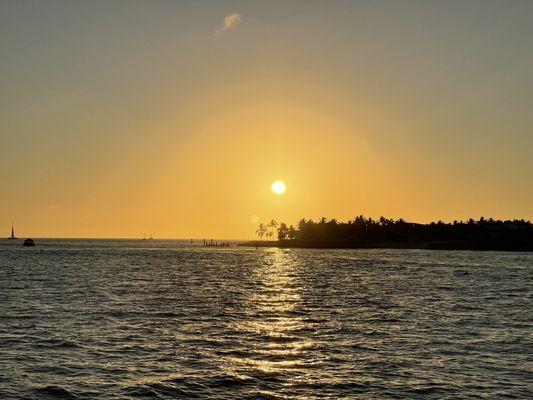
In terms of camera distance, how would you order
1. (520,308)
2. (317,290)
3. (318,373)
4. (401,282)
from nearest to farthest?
(318,373) → (520,308) → (317,290) → (401,282)

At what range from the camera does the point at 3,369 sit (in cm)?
2861

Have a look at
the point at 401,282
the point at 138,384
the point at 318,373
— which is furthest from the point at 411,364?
the point at 401,282

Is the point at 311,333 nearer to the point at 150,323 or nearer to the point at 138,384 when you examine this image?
the point at 150,323

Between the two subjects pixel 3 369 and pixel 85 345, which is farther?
pixel 85 345

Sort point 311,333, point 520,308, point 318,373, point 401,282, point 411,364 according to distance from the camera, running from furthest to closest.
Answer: point 401,282, point 520,308, point 311,333, point 411,364, point 318,373

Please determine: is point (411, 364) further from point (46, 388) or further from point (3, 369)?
point (3, 369)

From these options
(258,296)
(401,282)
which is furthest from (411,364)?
(401,282)

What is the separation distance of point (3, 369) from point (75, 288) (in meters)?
46.3

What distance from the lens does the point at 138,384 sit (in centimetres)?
2608

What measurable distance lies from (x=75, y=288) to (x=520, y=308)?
54.0m

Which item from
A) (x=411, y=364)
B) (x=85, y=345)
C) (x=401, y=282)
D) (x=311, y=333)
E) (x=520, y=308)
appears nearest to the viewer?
(x=411, y=364)

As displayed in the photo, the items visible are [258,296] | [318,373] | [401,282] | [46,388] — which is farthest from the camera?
[401,282]

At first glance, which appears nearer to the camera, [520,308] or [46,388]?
[46,388]

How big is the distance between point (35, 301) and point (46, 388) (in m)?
35.9
